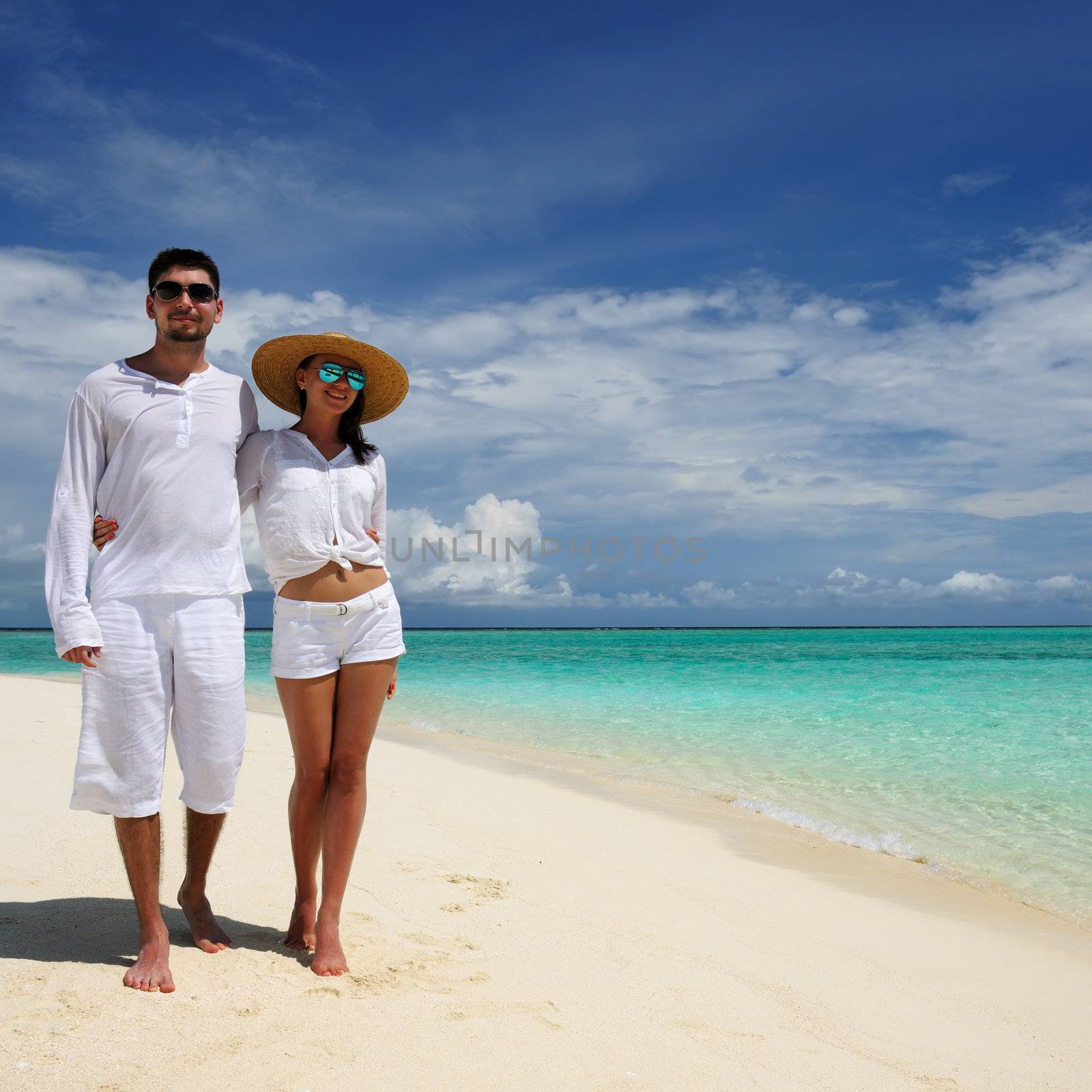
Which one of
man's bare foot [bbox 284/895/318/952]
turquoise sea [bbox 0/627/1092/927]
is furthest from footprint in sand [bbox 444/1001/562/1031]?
turquoise sea [bbox 0/627/1092/927]

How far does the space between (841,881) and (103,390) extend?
434cm

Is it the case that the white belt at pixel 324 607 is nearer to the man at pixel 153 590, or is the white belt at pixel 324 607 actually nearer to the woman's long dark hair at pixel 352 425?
the man at pixel 153 590

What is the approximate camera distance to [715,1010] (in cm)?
284

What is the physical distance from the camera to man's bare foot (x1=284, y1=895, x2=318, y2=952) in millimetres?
Result: 3023

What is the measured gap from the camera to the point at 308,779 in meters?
3.02

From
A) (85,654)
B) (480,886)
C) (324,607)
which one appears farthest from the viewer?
(480,886)

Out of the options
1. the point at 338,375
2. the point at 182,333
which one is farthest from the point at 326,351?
the point at 182,333

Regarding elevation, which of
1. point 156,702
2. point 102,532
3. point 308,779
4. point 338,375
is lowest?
point 308,779

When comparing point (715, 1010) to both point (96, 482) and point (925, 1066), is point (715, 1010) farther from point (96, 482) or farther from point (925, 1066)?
point (96, 482)

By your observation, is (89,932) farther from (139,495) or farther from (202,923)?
(139,495)

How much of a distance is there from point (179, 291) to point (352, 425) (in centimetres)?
73

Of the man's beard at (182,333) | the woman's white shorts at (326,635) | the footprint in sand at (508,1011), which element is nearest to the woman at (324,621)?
the woman's white shorts at (326,635)

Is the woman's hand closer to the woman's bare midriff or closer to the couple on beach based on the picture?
the couple on beach

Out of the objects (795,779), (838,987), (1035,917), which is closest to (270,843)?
(838,987)
